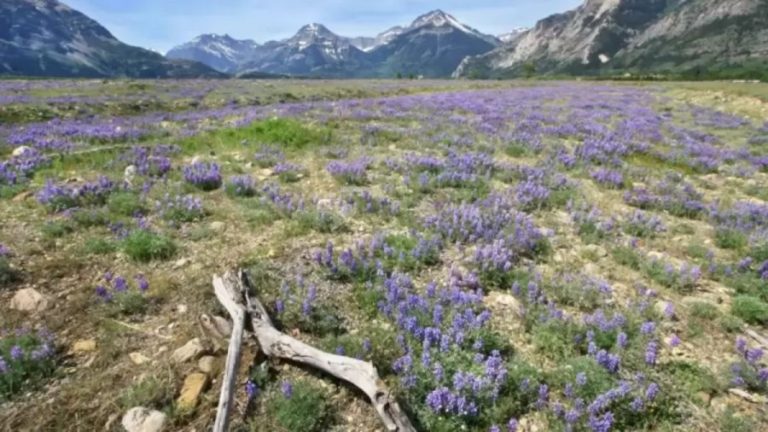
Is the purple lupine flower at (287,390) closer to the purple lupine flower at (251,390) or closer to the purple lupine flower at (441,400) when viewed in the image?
the purple lupine flower at (251,390)

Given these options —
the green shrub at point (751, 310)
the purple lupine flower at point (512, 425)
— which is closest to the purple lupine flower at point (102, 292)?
the purple lupine flower at point (512, 425)

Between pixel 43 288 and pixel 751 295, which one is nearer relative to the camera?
pixel 43 288

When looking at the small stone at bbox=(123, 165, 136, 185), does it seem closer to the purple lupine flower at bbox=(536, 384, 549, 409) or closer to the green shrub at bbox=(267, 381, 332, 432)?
the green shrub at bbox=(267, 381, 332, 432)

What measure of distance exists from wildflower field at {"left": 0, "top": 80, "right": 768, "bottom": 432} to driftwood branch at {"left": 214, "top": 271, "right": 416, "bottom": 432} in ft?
0.67

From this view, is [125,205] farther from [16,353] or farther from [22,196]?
[16,353]

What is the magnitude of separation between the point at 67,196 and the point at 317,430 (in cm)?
697

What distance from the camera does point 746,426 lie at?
3902 mm

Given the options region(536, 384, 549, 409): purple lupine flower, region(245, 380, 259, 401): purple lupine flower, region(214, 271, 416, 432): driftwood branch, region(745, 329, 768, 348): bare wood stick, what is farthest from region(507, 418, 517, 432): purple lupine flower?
region(745, 329, 768, 348): bare wood stick

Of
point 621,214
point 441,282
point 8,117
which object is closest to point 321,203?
point 441,282

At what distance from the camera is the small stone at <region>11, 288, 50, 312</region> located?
514 centimetres

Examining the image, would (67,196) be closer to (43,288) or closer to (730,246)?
(43,288)

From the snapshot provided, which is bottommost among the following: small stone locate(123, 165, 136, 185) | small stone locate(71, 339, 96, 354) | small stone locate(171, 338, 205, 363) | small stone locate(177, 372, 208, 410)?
small stone locate(177, 372, 208, 410)

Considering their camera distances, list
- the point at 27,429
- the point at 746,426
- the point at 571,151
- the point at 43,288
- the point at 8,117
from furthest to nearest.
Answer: the point at 8,117 → the point at 571,151 → the point at 43,288 → the point at 746,426 → the point at 27,429

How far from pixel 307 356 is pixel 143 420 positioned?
1.48 m
